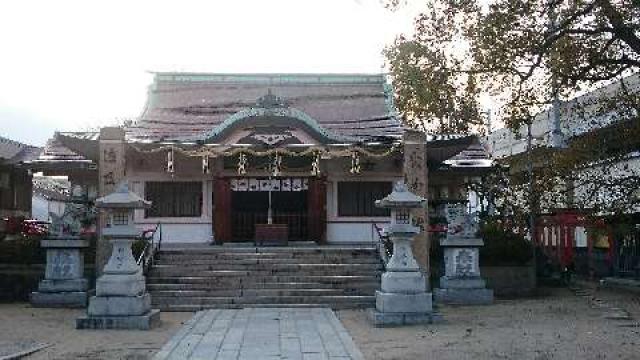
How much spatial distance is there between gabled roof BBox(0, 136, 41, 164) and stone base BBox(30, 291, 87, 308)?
8.29 m

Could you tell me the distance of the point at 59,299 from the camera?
53.1 feet

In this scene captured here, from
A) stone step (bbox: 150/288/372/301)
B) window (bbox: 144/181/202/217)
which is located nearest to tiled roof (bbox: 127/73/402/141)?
window (bbox: 144/181/202/217)

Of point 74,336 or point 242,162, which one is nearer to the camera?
point 74,336

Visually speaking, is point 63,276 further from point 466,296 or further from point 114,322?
point 466,296

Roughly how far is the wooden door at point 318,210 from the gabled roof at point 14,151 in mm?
10195

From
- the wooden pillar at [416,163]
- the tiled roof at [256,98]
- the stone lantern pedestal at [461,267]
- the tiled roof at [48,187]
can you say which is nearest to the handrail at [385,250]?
the wooden pillar at [416,163]

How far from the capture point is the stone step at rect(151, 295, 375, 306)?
51.7 ft

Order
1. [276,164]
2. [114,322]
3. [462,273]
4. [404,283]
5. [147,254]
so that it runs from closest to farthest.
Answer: [114,322] < [404,283] < [462,273] < [147,254] < [276,164]

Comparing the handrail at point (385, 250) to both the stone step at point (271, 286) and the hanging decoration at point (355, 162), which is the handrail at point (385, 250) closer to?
the stone step at point (271, 286)

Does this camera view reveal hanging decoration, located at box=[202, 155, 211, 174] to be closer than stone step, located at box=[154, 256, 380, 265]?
No

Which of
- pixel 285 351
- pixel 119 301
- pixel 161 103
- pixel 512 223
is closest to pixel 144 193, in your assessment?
pixel 161 103

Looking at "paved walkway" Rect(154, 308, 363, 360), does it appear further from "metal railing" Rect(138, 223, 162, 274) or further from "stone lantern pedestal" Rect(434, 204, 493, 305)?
"stone lantern pedestal" Rect(434, 204, 493, 305)

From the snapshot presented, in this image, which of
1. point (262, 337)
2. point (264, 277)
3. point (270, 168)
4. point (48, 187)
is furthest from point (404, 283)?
point (48, 187)

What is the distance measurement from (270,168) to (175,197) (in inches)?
132
